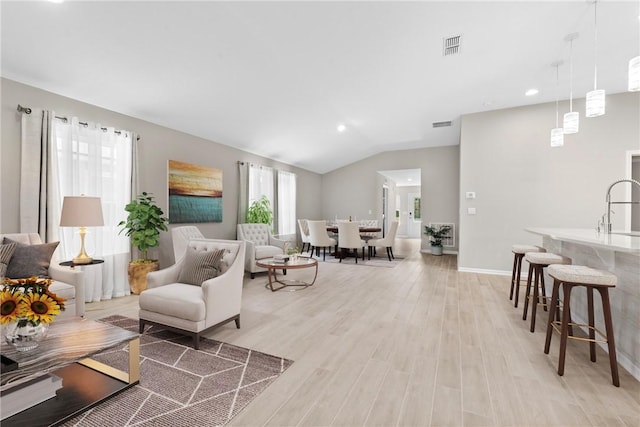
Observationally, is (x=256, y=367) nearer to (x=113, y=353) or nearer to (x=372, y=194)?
(x=113, y=353)

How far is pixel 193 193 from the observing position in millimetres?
5094

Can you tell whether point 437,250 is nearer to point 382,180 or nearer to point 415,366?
point 382,180

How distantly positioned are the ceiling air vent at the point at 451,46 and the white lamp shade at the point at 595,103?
4.80 ft

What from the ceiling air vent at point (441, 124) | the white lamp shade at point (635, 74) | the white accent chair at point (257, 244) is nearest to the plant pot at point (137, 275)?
the white accent chair at point (257, 244)

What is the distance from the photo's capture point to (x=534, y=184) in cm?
508

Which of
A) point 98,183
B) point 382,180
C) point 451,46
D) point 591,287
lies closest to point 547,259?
point 591,287

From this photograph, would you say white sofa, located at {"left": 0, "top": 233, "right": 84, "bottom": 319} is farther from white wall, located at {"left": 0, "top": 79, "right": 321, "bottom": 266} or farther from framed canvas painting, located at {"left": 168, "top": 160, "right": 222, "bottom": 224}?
framed canvas painting, located at {"left": 168, "top": 160, "right": 222, "bottom": 224}

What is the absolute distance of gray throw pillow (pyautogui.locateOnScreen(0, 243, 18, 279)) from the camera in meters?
2.55

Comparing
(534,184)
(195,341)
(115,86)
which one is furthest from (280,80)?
(534,184)

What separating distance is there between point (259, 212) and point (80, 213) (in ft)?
12.0

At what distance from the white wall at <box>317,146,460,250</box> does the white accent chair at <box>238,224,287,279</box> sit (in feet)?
13.0

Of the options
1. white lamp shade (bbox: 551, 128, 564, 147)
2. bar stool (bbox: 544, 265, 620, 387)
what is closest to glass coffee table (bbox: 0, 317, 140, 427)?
bar stool (bbox: 544, 265, 620, 387)

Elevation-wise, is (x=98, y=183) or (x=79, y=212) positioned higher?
(x=98, y=183)

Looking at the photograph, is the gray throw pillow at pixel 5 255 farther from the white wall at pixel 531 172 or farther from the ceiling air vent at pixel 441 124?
the ceiling air vent at pixel 441 124
